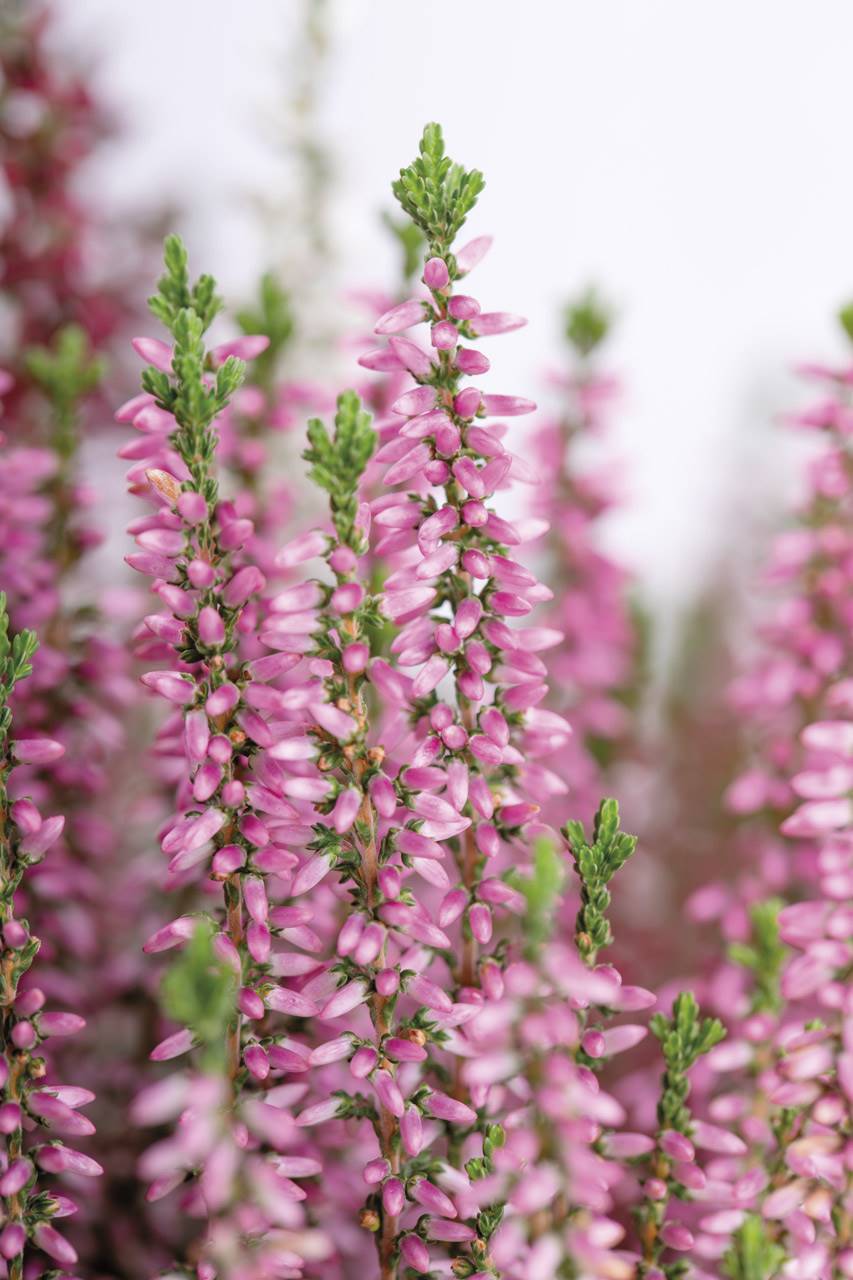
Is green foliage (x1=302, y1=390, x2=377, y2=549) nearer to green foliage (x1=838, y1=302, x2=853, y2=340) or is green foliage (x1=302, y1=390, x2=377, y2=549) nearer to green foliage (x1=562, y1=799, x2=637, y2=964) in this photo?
green foliage (x1=562, y1=799, x2=637, y2=964)

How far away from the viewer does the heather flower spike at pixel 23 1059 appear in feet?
1.47

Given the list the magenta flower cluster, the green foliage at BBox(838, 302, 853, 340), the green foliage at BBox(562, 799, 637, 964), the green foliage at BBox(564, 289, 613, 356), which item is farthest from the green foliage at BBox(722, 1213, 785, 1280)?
the green foliage at BBox(564, 289, 613, 356)

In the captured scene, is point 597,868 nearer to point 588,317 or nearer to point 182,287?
point 182,287

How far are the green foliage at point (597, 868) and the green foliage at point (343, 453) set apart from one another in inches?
6.1

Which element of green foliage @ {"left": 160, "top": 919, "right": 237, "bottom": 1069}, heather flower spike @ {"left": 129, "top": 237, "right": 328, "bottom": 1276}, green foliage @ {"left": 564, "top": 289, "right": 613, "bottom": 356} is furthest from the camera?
green foliage @ {"left": 564, "top": 289, "right": 613, "bottom": 356}

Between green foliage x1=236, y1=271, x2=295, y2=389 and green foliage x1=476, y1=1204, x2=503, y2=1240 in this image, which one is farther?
green foliage x1=236, y1=271, x2=295, y2=389

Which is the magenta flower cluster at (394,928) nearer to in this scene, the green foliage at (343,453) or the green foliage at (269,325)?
the green foliage at (343,453)

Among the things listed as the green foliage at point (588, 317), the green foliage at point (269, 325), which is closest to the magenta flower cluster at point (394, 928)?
the green foliage at point (269, 325)

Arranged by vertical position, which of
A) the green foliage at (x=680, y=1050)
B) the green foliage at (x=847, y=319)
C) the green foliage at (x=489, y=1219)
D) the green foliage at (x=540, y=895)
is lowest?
the green foliage at (x=489, y=1219)

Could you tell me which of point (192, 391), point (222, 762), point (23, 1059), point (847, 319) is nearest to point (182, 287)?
point (192, 391)

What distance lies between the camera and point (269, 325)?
0.75 m

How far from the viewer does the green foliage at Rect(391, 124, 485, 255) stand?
45 centimetres

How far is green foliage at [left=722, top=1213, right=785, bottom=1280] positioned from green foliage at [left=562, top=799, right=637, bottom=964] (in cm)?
11

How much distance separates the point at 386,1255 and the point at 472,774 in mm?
202
